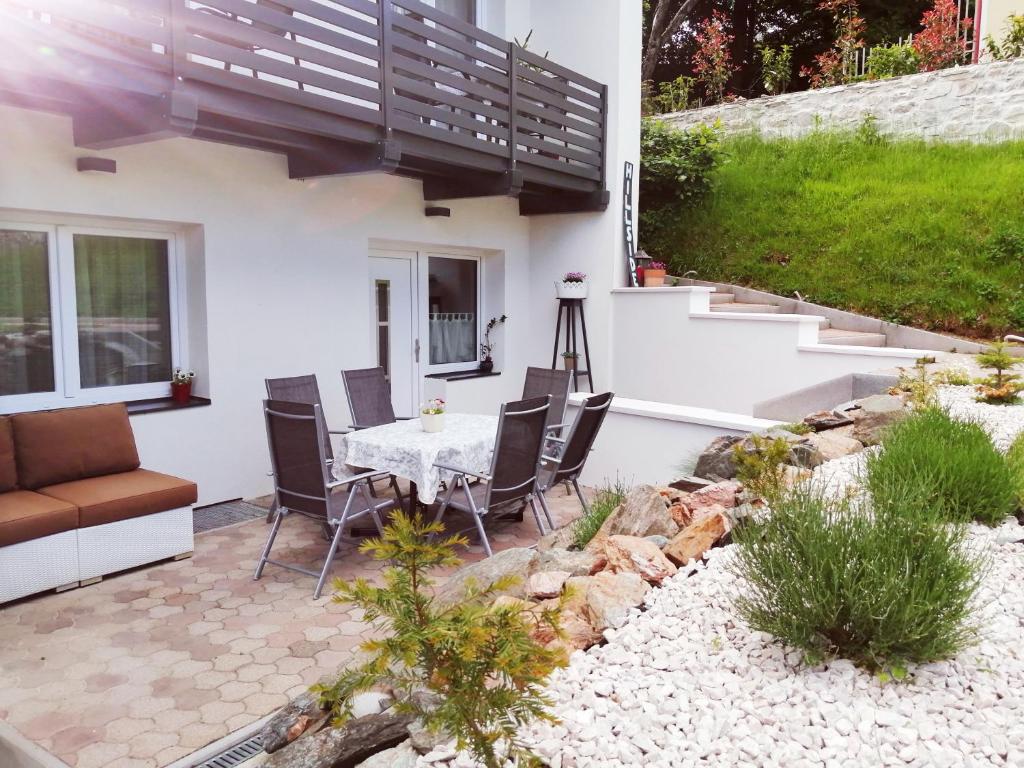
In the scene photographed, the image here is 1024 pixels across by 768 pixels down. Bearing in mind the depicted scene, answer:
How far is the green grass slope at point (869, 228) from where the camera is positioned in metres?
8.92

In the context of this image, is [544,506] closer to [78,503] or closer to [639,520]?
[639,520]

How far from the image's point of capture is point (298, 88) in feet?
19.1

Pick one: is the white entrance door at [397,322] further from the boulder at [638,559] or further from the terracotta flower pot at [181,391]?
the boulder at [638,559]

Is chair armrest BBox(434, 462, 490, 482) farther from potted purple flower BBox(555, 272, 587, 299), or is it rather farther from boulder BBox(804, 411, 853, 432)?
potted purple flower BBox(555, 272, 587, 299)

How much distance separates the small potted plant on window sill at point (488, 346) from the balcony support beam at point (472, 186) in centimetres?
183

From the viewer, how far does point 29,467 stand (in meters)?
4.93

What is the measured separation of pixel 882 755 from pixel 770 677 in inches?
14.6

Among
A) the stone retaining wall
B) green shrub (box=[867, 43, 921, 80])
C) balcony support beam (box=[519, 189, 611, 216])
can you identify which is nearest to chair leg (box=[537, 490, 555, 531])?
balcony support beam (box=[519, 189, 611, 216])

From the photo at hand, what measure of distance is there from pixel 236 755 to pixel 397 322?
5.92 meters

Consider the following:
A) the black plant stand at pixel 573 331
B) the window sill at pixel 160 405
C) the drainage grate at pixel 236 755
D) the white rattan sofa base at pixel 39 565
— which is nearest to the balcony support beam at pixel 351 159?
the window sill at pixel 160 405

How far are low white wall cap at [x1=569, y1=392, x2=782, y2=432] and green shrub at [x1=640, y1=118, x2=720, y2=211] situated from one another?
205 inches

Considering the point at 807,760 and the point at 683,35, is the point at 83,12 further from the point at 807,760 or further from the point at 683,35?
the point at 683,35

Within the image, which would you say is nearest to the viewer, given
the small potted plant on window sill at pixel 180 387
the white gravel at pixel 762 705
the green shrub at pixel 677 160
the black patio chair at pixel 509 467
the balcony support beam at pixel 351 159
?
the white gravel at pixel 762 705

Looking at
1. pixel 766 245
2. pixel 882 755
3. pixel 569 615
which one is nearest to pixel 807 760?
pixel 882 755
